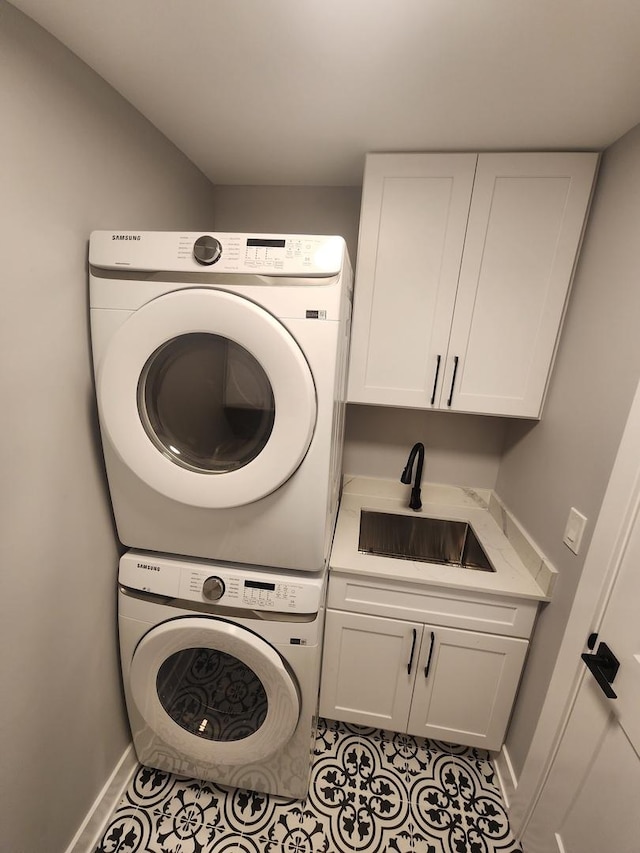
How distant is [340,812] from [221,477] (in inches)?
51.7

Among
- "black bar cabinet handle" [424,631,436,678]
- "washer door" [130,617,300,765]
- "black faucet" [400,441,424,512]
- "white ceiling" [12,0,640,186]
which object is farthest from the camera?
"black faucet" [400,441,424,512]

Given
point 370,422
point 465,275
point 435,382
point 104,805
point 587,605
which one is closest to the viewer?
point 587,605

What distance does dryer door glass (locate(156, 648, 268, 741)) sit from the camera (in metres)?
1.16

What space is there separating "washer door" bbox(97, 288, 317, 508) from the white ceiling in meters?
0.57

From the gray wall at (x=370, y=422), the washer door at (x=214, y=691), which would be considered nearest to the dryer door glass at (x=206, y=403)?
the washer door at (x=214, y=691)

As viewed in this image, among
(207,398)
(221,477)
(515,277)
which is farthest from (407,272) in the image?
(221,477)

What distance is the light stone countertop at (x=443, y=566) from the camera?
4.01ft

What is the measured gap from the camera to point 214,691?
120 centimetres

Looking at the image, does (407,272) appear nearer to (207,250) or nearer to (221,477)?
(207,250)

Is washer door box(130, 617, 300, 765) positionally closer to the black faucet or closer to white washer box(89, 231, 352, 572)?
white washer box(89, 231, 352, 572)

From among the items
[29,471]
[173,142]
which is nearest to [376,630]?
[29,471]

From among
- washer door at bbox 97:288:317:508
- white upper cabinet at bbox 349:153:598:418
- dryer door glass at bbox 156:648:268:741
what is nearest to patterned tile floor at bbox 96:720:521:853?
dryer door glass at bbox 156:648:268:741

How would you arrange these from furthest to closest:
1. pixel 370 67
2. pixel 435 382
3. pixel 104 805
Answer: pixel 435 382, pixel 104 805, pixel 370 67

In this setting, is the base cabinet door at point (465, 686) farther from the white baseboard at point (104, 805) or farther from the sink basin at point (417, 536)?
the white baseboard at point (104, 805)
